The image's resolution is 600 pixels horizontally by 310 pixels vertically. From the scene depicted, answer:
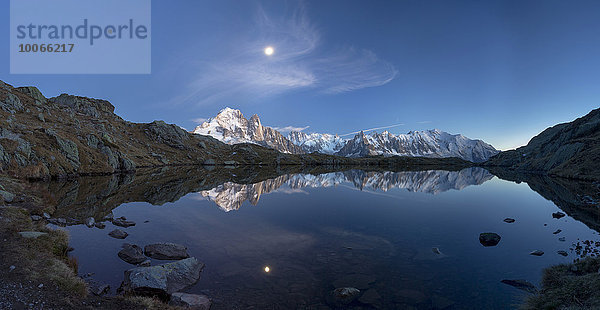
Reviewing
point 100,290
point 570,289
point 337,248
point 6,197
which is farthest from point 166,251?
point 570,289

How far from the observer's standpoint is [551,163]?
132125mm

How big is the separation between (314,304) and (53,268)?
14.2 m

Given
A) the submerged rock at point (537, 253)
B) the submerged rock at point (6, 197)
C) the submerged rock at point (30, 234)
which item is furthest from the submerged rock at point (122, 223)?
the submerged rock at point (537, 253)

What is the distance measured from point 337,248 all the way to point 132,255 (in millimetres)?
15881

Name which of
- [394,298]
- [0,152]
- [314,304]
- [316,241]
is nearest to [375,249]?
[316,241]

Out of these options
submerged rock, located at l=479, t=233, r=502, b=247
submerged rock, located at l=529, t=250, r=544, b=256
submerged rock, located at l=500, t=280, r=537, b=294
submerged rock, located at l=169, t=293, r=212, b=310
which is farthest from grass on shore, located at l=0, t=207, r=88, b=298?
submerged rock, located at l=529, t=250, r=544, b=256

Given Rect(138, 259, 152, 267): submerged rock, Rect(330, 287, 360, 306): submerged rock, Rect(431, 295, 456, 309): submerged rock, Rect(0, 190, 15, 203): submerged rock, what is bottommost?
Rect(431, 295, 456, 309): submerged rock

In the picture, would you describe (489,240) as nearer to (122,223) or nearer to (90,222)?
(122,223)

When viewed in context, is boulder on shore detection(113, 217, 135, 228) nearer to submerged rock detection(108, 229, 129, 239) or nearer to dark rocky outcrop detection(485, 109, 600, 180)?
submerged rock detection(108, 229, 129, 239)

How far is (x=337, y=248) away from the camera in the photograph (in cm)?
2103

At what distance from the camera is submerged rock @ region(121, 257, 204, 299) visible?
42.2ft

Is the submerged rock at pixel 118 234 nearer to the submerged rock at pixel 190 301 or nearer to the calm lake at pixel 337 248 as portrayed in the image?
the calm lake at pixel 337 248

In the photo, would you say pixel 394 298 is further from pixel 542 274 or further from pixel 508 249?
pixel 508 249

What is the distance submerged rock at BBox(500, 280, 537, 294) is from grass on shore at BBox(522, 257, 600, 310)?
48 cm
